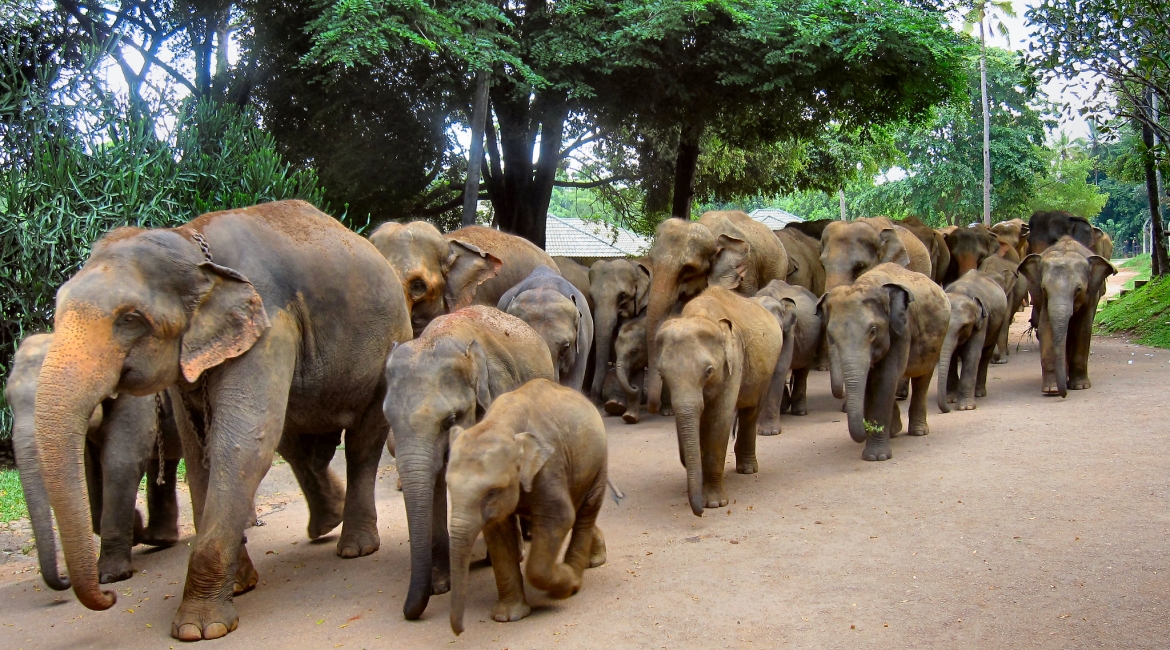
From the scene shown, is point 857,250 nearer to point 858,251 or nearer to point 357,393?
point 858,251

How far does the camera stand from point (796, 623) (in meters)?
5.04

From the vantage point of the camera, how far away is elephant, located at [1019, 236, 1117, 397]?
11312mm

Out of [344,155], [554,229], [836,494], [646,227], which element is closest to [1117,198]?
[554,229]

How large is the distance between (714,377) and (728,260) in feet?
13.8

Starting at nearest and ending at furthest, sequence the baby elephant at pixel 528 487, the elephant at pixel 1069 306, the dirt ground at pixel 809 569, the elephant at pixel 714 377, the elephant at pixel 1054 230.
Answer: the baby elephant at pixel 528 487 < the dirt ground at pixel 809 569 < the elephant at pixel 714 377 < the elephant at pixel 1069 306 < the elephant at pixel 1054 230

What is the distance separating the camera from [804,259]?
15227 mm

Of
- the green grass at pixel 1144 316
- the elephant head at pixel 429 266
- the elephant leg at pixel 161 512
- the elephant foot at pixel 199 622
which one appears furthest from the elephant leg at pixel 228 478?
the green grass at pixel 1144 316

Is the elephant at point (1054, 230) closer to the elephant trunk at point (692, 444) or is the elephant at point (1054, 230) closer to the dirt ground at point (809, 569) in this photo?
the dirt ground at point (809, 569)

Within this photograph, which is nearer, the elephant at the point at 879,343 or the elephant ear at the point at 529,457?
the elephant ear at the point at 529,457

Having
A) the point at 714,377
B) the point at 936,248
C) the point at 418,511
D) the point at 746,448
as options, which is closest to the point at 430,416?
the point at 418,511

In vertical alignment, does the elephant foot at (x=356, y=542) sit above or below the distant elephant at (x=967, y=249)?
below

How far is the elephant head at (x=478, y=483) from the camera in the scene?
14.9 feet

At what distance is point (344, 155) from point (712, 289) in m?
8.96

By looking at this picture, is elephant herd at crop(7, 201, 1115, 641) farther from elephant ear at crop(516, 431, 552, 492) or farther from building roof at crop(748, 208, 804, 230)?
building roof at crop(748, 208, 804, 230)
